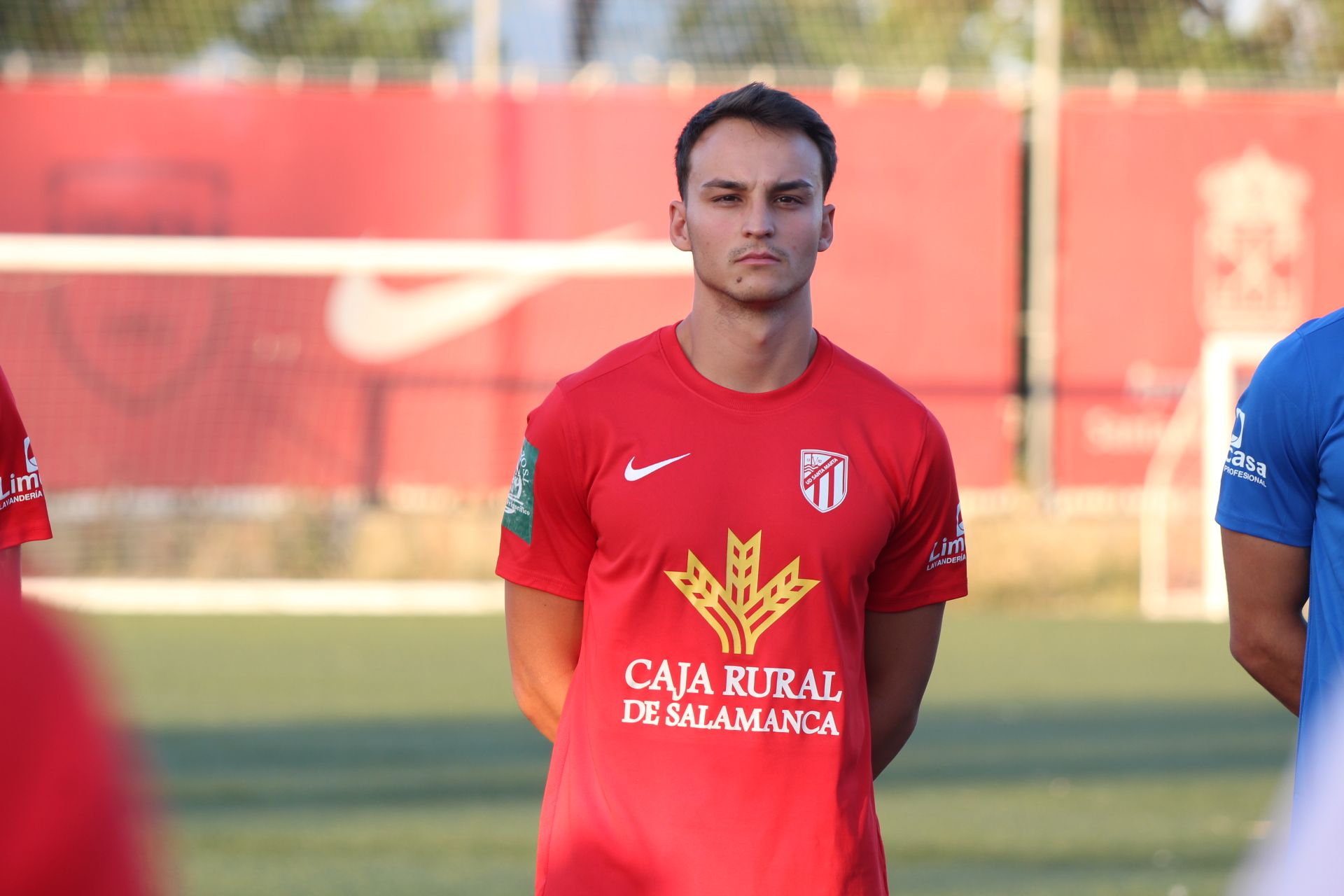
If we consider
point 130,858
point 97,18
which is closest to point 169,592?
point 97,18

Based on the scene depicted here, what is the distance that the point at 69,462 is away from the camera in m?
14.3

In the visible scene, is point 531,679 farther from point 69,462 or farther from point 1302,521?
point 69,462

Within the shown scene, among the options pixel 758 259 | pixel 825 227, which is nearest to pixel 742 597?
pixel 758 259

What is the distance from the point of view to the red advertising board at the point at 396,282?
1444 centimetres

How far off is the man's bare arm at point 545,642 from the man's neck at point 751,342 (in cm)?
46

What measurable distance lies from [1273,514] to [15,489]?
2091mm

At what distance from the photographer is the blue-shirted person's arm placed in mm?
2641

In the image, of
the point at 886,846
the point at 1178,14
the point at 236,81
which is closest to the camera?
the point at 886,846

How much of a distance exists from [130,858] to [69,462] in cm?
1440

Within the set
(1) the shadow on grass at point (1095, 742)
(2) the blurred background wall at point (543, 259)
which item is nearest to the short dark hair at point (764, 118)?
(1) the shadow on grass at point (1095, 742)

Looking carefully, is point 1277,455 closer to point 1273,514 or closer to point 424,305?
point 1273,514

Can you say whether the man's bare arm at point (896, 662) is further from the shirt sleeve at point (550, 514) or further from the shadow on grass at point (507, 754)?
the shadow on grass at point (507, 754)

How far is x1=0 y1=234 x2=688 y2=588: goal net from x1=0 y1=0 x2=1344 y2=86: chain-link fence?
6.39 feet

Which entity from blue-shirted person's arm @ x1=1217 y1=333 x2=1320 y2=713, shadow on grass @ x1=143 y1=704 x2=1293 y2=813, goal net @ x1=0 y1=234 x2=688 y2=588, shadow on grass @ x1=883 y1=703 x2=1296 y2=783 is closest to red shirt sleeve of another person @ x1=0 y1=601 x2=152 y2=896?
blue-shirted person's arm @ x1=1217 y1=333 x2=1320 y2=713
